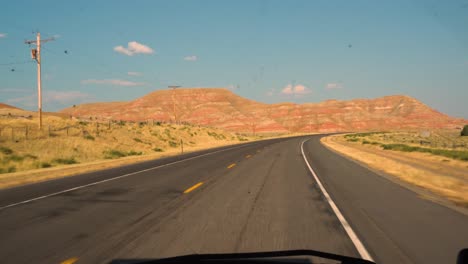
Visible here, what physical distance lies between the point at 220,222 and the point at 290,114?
17444cm

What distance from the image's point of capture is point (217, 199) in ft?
32.1

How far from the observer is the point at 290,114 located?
589 ft

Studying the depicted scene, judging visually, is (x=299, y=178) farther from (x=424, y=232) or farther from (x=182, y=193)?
(x=424, y=232)

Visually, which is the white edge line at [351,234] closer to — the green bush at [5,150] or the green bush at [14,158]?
the green bush at [14,158]

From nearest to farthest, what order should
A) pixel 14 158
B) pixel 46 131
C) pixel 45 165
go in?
pixel 45 165
pixel 14 158
pixel 46 131

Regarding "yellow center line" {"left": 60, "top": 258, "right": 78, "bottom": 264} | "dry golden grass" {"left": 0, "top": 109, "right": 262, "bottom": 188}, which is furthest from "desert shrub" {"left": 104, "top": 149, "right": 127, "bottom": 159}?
"yellow center line" {"left": 60, "top": 258, "right": 78, "bottom": 264}

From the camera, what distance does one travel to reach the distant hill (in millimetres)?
163125

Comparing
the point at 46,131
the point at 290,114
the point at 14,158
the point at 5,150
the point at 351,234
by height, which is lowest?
the point at 14,158

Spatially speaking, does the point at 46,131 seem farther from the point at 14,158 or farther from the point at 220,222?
the point at 220,222

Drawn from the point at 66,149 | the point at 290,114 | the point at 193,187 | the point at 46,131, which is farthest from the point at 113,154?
the point at 290,114

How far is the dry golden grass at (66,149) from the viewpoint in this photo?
20.3m

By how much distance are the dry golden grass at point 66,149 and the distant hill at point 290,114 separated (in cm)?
11071

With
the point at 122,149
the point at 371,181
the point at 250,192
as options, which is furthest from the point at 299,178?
the point at 122,149

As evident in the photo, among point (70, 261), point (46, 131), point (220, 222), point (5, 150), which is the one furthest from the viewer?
point (46, 131)
